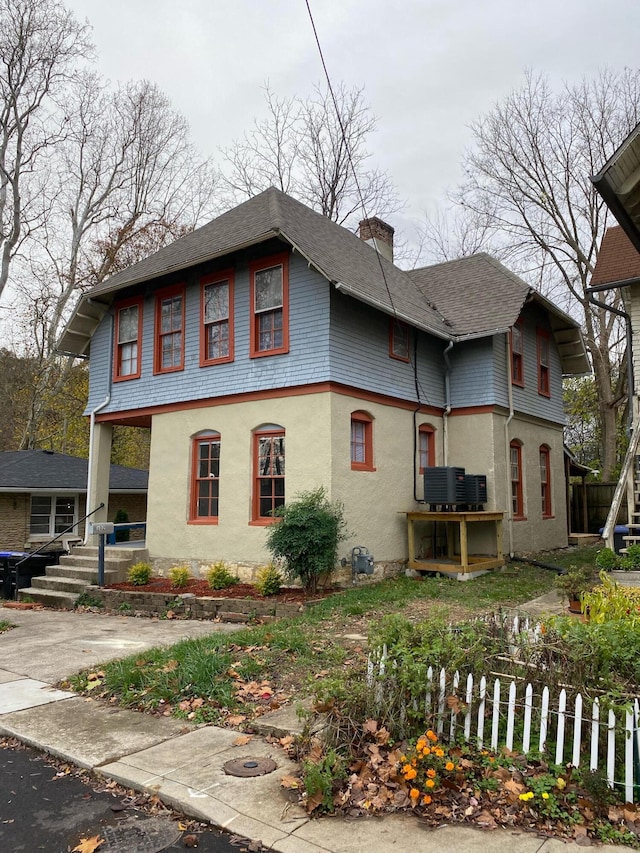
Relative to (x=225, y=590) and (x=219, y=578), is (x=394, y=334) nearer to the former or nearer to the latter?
(x=219, y=578)

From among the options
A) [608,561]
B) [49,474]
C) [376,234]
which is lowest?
[608,561]

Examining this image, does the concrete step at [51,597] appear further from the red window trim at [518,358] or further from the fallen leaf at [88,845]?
the red window trim at [518,358]

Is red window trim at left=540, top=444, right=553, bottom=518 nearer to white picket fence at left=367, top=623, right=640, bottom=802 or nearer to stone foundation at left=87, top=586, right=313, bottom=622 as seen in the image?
stone foundation at left=87, top=586, right=313, bottom=622

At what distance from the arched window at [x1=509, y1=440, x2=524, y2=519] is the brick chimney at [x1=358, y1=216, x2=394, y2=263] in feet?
21.7

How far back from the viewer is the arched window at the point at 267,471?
11961 millimetres

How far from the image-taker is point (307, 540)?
1012cm

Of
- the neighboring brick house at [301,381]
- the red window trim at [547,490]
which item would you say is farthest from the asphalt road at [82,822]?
the red window trim at [547,490]

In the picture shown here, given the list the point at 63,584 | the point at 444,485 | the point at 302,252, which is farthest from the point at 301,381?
the point at 63,584

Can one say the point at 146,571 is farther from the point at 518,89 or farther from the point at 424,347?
the point at 518,89

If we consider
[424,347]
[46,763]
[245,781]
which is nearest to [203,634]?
[46,763]

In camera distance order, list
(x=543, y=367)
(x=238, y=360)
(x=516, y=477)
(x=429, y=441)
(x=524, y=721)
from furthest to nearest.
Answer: (x=543, y=367) → (x=516, y=477) → (x=429, y=441) → (x=238, y=360) → (x=524, y=721)

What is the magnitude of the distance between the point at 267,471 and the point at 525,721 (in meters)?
8.56

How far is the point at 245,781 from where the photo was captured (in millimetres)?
4020

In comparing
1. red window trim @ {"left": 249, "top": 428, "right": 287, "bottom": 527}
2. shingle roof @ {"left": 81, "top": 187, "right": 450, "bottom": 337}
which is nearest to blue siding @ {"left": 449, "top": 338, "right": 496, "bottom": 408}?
shingle roof @ {"left": 81, "top": 187, "right": 450, "bottom": 337}
